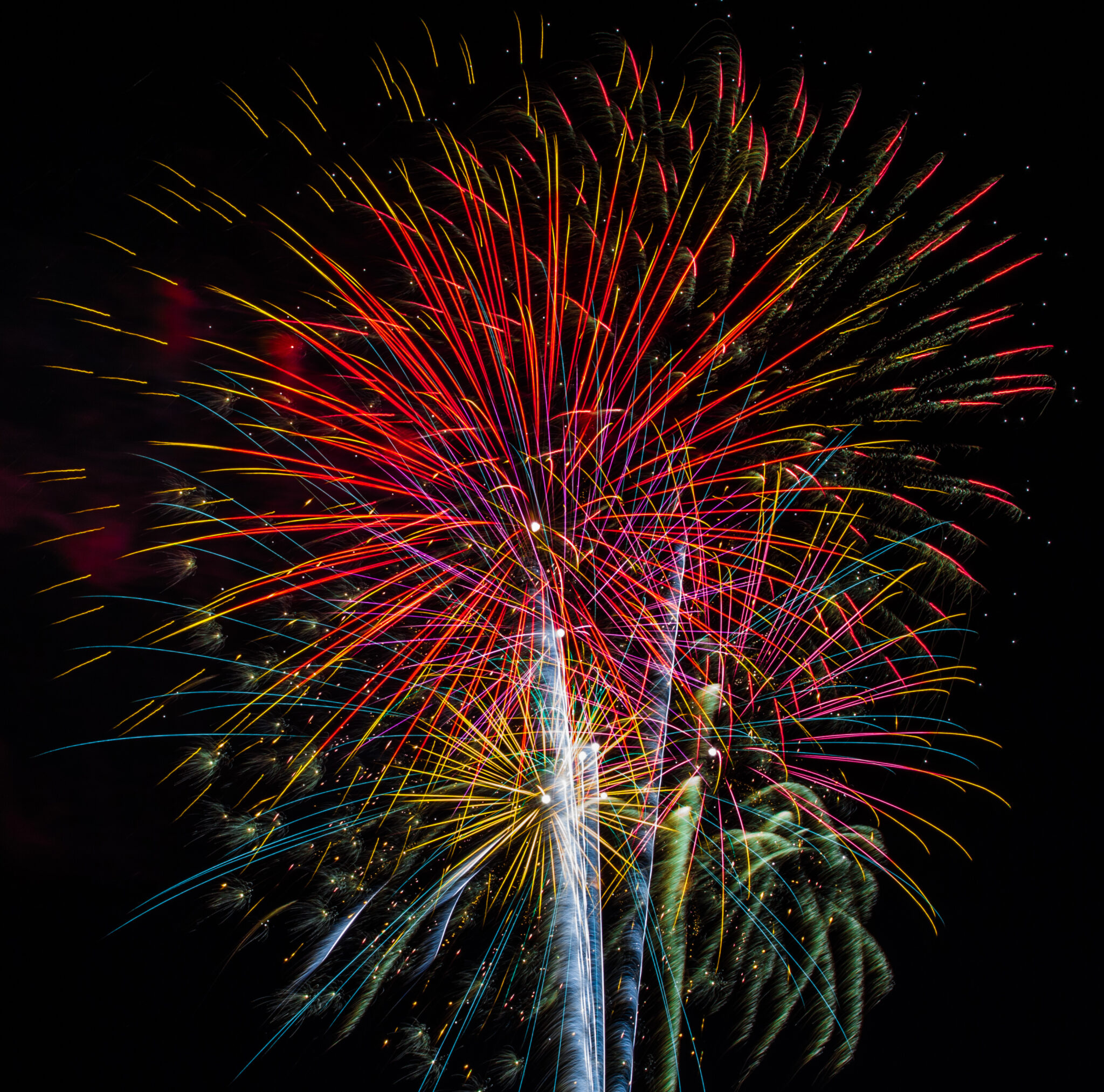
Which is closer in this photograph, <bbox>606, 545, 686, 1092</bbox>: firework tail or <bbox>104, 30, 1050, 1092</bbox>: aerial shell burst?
<bbox>104, 30, 1050, 1092</bbox>: aerial shell burst

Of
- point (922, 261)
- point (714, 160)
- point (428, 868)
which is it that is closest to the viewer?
point (714, 160)

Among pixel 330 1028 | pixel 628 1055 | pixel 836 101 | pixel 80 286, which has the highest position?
pixel 836 101

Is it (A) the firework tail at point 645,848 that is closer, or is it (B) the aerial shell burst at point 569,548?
(B) the aerial shell burst at point 569,548

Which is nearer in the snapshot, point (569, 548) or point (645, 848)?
point (569, 548)

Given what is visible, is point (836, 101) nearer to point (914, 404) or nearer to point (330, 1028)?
point (914, 404)

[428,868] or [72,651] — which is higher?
[72,651]

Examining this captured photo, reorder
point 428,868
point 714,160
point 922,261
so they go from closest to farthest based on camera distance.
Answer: point 714,160
point 922,261
point 428,868

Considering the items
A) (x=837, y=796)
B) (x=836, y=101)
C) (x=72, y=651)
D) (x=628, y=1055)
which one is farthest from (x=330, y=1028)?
(x=836, y=101)

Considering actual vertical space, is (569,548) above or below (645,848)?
above
